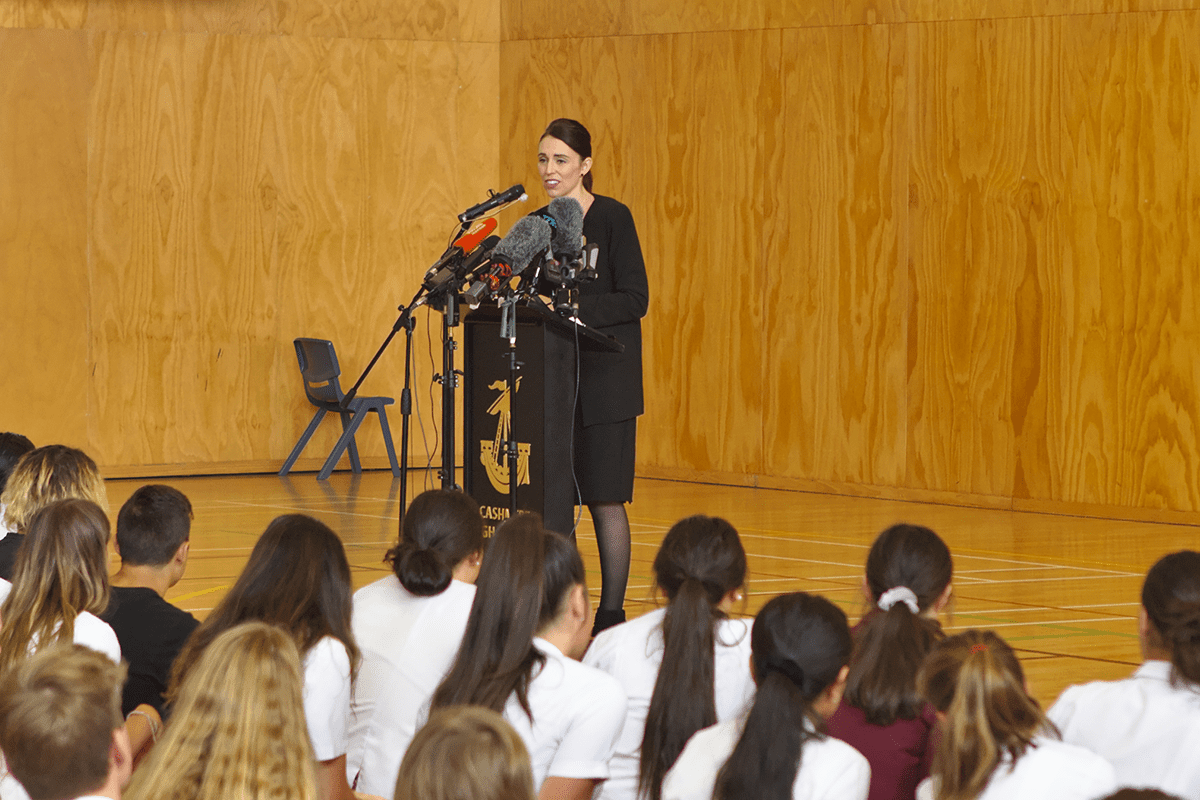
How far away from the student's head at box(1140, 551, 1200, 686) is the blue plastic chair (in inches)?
282

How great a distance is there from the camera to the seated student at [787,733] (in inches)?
80.1

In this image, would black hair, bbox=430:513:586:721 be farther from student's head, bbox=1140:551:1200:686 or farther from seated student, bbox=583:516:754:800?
student's head, bbox=1140:551:1200:686

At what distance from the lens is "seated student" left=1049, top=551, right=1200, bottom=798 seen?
7.48ft

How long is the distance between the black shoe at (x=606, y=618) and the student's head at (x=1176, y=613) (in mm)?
2066

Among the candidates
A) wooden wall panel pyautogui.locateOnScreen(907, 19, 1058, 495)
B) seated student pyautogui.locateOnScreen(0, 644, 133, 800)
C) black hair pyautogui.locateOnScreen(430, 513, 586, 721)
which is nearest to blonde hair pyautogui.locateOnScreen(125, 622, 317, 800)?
seated student pyautogui.locateOnScreen(0, 644, 133, 800)

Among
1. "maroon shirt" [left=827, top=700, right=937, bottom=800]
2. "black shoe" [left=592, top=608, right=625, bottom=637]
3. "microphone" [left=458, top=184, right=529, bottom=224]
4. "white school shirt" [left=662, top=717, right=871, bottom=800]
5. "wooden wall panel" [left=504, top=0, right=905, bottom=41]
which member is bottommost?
"black shoe" [left=592, top=608, right=625, bottom=637]

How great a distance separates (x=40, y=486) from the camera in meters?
3.42

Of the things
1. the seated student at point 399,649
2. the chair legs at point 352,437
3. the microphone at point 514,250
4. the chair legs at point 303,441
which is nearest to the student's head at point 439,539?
the seated student at point 399,649

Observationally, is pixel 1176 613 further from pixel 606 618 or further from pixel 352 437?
pixel 352 437

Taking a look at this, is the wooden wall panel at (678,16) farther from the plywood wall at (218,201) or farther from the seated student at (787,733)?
the seated student at (787,733)

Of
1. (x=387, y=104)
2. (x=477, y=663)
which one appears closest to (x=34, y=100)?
(x=387, y=104)

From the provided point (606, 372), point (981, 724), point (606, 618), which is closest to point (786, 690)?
point (981, 724)

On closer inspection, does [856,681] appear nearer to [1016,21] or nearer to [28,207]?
[1016,21]

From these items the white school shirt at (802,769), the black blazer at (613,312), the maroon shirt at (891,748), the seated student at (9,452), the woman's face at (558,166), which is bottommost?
the maroon shirt at (891,748)
